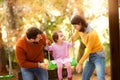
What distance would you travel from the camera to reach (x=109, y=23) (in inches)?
78.5

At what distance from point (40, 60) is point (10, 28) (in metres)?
0.29

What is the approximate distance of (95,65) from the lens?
1.97 metres

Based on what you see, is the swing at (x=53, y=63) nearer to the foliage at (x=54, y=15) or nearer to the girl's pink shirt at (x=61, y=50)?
the girl's pink shirt at (x=61, y=50)

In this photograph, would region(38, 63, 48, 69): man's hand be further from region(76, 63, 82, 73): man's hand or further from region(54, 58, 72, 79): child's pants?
region(76, 63, 82, 73): man's hand

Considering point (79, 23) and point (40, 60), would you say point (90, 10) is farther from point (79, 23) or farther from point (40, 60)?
point (40, 60)

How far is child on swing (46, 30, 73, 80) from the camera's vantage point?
1.94 metres

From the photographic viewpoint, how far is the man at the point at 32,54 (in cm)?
187

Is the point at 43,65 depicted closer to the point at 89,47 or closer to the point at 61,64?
the point at 61,64

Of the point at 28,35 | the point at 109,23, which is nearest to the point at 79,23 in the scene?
the point at 109,23

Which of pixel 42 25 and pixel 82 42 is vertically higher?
pixel 42 25

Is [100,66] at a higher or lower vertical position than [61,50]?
lower

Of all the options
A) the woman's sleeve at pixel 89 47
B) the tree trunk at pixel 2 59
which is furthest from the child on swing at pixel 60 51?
the tree trunk at pixel 2 59

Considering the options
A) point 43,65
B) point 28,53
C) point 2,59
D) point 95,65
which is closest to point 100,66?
point 95,65

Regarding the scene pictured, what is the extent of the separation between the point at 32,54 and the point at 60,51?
7.7 inches
